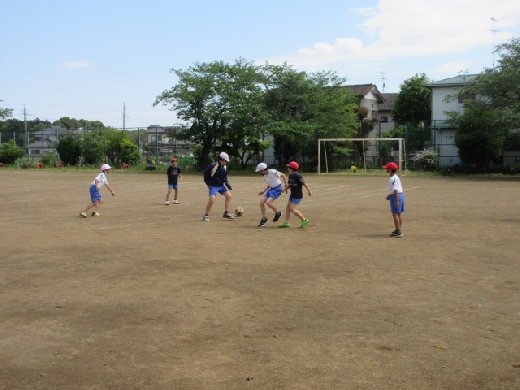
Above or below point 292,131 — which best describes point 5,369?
below

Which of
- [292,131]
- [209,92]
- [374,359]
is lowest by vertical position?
[374,359]

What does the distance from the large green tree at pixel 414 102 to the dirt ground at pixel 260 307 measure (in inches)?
1910

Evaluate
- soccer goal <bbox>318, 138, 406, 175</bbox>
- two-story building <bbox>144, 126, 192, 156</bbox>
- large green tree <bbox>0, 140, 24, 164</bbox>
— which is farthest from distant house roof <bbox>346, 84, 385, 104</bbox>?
large green tree <bbox>0, 140, 24, 164</bbox>

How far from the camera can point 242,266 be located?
879 centimetres

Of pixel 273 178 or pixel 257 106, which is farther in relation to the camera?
pixel 257 106

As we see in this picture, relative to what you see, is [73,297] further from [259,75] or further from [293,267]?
[259,75]

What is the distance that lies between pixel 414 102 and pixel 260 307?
56455mm

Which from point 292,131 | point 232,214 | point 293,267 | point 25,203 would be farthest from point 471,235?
point 292,131

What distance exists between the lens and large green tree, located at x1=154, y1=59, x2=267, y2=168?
41750 millimetres

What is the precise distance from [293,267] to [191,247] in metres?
2.45

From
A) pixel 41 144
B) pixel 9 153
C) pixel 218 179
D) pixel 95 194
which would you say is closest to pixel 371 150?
pixel 9 153

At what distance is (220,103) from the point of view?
4269 cm

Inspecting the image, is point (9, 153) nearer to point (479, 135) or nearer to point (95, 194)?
point (479, 135)

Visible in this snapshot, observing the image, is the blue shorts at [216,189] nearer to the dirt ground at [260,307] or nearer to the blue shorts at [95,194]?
the dirt ground at [260,307]
